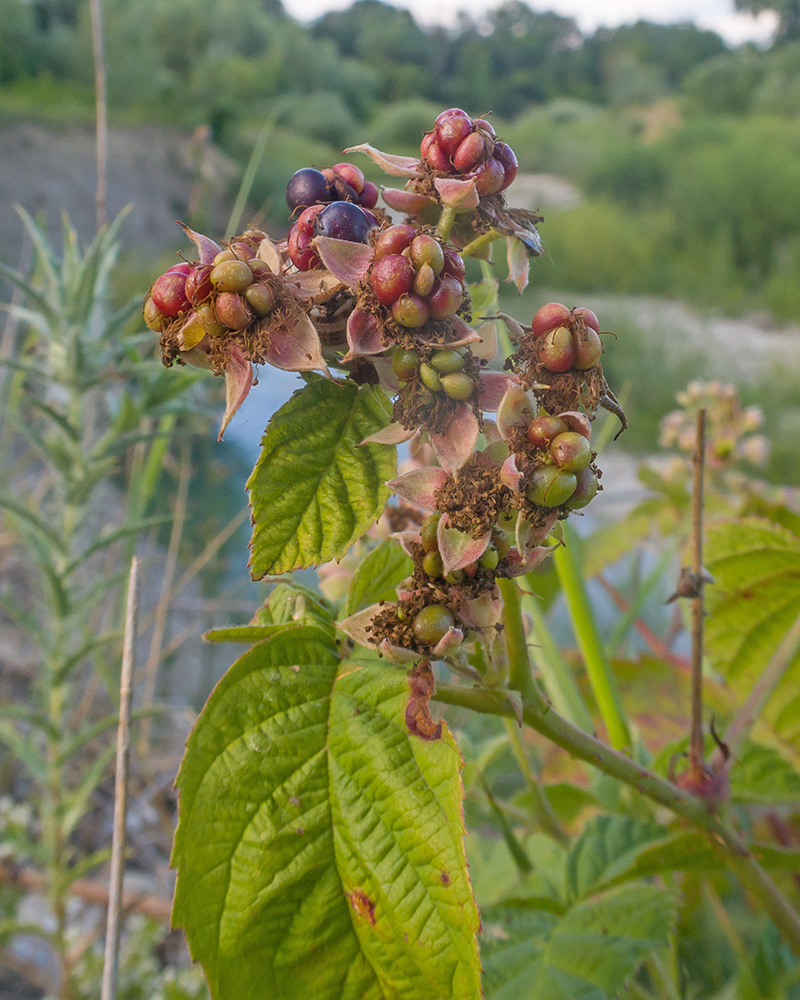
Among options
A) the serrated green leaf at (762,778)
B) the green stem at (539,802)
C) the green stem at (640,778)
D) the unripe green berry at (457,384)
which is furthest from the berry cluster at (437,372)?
the serrated green leaf at (762,778)

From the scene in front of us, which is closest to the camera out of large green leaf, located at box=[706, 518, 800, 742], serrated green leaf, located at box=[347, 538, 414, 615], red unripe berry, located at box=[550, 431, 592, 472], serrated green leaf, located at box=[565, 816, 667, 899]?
red unripe berry, located at box=[550, 431, 592, 472]

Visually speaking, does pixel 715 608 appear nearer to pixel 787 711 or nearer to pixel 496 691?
pixel 787 711

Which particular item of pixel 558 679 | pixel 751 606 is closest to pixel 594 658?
pixel 558 679

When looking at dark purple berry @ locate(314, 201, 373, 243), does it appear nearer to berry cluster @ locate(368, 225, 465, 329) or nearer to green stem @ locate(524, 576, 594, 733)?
berry cluster @ locate(368, 225, 465, 329)

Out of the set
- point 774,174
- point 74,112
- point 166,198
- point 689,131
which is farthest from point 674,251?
point 74,112

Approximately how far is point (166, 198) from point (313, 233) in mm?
6426

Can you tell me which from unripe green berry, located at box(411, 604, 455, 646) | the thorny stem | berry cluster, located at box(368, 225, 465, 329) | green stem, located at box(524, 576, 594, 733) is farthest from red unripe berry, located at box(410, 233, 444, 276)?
green stem, located at box(524, 576, 594, 733)

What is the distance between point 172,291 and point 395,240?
0.23 ft

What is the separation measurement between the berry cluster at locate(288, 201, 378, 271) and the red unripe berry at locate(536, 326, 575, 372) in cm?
7

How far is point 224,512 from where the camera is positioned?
2170mm

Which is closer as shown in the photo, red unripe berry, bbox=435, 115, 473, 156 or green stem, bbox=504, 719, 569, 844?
red unripe berry, bbox=435, 115, 473, 156

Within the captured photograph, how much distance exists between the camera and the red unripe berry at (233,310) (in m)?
0.21

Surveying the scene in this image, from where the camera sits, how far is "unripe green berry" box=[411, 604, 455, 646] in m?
0.23

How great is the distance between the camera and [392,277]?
20 cm
